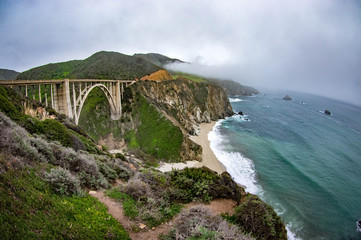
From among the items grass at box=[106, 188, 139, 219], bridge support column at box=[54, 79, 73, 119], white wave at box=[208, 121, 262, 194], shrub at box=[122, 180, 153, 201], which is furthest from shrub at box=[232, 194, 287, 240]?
bridge support column at box=[54, 79, 73, 119]

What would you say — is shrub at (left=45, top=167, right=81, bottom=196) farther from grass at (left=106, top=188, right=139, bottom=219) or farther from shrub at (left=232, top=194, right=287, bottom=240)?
shrub at (left=232, top=194, right=287, bottom=240)

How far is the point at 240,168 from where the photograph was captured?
3127 cm

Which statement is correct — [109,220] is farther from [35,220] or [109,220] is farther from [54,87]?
[54,87]

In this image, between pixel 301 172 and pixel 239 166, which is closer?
pixel 301 172

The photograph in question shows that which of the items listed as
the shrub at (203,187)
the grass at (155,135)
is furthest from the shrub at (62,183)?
the grass at (155,135)

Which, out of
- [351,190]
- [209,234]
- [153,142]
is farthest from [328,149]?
[209,234]

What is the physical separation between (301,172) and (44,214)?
34.7 meters

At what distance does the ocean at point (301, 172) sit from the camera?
67.4 ft

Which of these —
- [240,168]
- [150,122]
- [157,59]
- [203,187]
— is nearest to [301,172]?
[240,168]

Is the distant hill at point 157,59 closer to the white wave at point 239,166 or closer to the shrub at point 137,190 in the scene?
the white wave at point 239,166

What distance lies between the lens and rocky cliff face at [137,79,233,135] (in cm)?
4890

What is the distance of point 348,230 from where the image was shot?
19609 millimetres

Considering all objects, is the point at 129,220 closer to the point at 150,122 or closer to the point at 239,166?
the point at 239,166

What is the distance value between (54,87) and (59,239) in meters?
23.3
